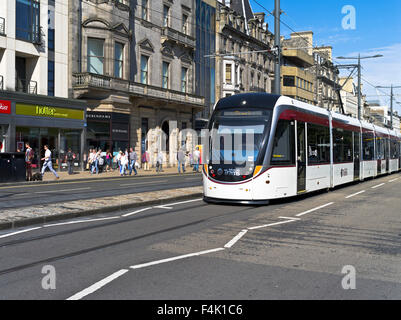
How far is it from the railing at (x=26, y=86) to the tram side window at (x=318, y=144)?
18150 mm

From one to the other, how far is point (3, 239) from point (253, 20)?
50919mm

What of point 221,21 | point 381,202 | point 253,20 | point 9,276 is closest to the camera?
point 9,276

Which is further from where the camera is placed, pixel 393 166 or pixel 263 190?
pixel 393 166

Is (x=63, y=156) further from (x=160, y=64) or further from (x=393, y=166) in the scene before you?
(x=393, y=166)

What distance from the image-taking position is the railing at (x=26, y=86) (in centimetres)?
2636

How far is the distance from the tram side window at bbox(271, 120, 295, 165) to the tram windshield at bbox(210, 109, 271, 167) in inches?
17.7

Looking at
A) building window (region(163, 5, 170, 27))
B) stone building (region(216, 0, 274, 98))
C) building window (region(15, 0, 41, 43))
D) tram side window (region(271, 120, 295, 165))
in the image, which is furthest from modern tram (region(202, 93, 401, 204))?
stone building (region(216, 0, 274, 98))

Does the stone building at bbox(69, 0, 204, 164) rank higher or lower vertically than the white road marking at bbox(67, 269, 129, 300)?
higher

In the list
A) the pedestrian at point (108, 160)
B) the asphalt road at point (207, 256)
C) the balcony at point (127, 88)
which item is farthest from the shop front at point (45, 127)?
the asphalt road at point (207, 256)

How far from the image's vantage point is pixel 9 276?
531cm

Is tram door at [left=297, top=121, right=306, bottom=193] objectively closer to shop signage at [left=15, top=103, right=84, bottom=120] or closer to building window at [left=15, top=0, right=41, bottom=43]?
shop signage at [left=15, top=103, right=84, bottom=120]

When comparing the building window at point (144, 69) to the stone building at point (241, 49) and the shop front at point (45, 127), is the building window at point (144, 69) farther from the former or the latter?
the stone building at point (241, 49)

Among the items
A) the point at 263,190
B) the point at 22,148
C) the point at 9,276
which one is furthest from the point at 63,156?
the point at 9,276

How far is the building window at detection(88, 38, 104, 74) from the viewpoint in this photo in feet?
101
